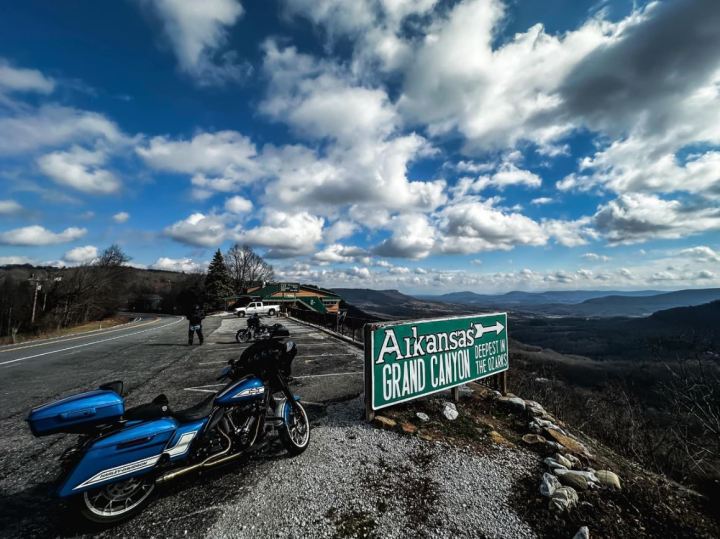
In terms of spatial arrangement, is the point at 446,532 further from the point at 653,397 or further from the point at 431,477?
the point at 653,397

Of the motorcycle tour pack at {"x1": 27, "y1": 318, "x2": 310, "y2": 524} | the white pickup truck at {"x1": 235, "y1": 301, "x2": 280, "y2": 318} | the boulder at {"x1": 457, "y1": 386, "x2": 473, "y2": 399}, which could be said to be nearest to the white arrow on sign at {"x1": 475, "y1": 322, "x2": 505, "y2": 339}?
the boulder at {"x1": 457, "y1": 386, "x2": 473, "y2": 399}

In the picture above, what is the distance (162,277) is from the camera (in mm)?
112438

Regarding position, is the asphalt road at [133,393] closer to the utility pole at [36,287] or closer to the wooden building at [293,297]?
the utility pole at [36,287]

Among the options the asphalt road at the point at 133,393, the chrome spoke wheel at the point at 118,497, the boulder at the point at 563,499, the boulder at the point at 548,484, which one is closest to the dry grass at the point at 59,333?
the asphalt road at the point at 133,393

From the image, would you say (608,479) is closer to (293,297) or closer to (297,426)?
(297,426)

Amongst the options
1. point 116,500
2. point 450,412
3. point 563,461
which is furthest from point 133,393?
point 563,461

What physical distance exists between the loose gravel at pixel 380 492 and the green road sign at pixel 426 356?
2.36ft

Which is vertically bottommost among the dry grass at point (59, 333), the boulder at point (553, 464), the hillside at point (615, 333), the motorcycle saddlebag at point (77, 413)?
the hillside at point (615, 333)

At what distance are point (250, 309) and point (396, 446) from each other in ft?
109

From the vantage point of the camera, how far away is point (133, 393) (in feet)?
20.1

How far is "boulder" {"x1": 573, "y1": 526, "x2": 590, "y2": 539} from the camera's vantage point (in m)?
2.46

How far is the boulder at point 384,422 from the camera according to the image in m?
4.42

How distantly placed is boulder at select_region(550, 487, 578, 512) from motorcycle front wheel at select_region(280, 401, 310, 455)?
8.81 feet

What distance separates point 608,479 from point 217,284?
59.0 m
